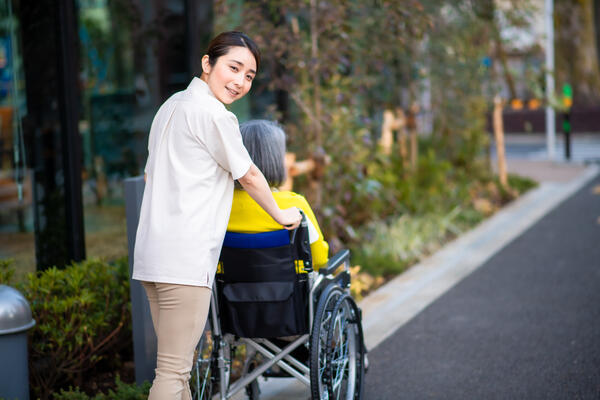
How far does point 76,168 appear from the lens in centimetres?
498

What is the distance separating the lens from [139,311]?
3.69 m

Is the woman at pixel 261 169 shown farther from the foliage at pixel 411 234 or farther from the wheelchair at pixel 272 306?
the foliage at pixel 411 234

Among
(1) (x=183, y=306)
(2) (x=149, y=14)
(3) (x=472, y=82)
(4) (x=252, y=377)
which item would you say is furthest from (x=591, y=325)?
(3) (x=472, y=82)

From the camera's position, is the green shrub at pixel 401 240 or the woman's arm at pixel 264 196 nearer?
the woman's arm at pixel 264 196

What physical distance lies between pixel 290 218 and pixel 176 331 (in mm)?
633

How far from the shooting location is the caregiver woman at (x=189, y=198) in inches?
Result: 109

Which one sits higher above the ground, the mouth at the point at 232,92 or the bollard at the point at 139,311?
the mouth at the point at 232,92

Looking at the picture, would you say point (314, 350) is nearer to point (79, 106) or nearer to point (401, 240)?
point (79, 106)

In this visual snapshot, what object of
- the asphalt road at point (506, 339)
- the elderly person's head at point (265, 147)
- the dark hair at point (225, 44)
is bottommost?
the asphalt road at point (506, 339)

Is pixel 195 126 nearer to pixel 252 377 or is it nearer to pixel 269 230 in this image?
pixel 269 230

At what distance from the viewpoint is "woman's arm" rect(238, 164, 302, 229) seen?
2.87 m

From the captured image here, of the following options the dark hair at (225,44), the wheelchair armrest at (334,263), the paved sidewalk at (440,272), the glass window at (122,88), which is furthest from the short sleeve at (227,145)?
the glass window at (122,88)

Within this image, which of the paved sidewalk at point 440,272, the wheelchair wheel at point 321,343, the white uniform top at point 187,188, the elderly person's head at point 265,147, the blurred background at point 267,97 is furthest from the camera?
the blurred background at point 267,97

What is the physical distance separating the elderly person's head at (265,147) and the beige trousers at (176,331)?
2.15 ft
